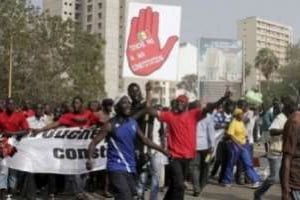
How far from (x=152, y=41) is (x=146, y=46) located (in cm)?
12

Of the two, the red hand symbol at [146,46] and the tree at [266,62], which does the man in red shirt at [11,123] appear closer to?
the red hand symbol at [146,46]

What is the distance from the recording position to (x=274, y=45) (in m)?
174

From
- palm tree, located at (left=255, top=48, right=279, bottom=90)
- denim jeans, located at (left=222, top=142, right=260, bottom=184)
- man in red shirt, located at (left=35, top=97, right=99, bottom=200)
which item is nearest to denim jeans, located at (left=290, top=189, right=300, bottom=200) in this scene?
man in red shirt, located at (left=35, top=97, right=99, bottom=200)

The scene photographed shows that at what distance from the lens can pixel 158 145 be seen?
943cm

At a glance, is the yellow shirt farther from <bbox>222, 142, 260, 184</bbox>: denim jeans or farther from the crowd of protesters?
<bbox>222, 142, 260, 184</bbox>: denim jeans

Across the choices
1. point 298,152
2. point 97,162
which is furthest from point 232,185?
point 298,152

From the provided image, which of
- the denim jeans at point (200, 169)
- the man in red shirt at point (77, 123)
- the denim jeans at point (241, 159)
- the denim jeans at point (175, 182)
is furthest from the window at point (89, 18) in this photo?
the denim jeans at point (175, 182)

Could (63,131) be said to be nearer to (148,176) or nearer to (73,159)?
(73,159)

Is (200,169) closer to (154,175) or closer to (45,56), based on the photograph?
(154,175)

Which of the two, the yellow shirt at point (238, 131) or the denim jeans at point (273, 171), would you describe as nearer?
the denim jeans at point (273, 171)

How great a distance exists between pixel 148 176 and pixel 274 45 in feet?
546

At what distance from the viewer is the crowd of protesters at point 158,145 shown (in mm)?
8086

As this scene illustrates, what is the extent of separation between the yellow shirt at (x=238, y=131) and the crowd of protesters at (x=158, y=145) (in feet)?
0.06

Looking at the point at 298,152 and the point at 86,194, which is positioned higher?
the point at 298,152
